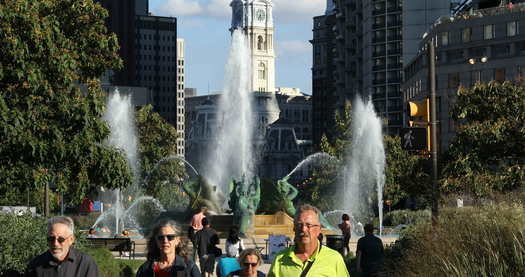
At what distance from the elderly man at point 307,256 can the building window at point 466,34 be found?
88364 millimetres

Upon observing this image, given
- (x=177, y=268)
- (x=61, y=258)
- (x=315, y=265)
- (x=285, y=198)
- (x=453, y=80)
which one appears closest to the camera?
(x=315, y=265)

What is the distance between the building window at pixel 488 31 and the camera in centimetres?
9369

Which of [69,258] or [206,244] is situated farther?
[206,244]

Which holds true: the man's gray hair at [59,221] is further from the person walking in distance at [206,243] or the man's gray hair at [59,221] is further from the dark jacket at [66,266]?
the person walking in distance at [206,243]

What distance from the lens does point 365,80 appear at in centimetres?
14175

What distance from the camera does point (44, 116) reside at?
24.9 m

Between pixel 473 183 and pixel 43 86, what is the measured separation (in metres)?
19.2

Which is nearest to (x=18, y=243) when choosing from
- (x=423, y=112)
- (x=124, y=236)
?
(x=423, y=112)

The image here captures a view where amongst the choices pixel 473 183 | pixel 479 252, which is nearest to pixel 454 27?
pixel 473 183

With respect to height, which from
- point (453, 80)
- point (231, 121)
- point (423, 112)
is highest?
point (231, 121)

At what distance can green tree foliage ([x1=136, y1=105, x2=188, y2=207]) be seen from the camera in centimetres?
7575

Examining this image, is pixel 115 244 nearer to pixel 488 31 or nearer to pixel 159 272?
pixel 159 272

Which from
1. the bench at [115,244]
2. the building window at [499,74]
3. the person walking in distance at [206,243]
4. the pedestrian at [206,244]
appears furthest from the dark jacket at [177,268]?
the building window at [499,74]

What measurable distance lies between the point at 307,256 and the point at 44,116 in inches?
648
